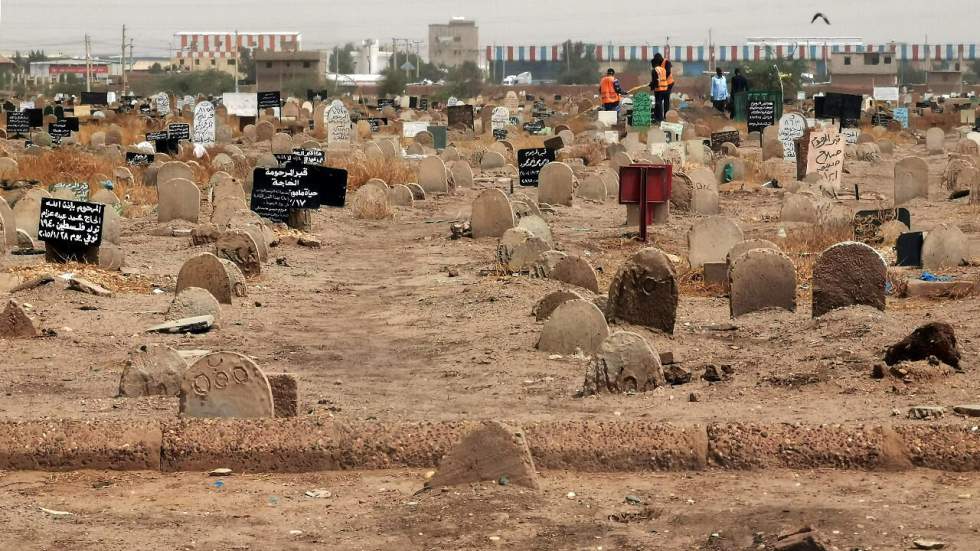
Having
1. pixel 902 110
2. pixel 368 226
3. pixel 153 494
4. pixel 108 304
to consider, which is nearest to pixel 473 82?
→ pixel 902 110

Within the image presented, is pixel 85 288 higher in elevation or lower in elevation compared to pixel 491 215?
lower

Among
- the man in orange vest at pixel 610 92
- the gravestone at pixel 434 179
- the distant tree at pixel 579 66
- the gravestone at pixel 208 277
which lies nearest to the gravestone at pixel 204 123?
the gravestone at pixel 434 179

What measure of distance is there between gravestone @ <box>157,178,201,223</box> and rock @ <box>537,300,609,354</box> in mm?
8485

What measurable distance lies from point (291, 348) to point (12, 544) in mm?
4511

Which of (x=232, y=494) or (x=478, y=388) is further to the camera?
(x=478, y=388)

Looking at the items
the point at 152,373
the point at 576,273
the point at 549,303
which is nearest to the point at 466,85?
the point at 576,273

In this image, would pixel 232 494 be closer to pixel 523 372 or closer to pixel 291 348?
pixel 523 372

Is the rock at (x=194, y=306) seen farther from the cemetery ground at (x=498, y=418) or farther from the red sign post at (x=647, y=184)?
the red sign post at (x=647, y=184)

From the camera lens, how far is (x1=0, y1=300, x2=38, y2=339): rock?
9.77m

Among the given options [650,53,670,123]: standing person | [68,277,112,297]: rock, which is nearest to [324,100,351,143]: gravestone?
[650,53,670,123]: standing person

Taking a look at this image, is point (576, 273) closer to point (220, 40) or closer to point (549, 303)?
point (549, 303)

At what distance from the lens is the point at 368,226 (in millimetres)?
18047

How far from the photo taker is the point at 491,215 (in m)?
15.6

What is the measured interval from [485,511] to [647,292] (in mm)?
4011
